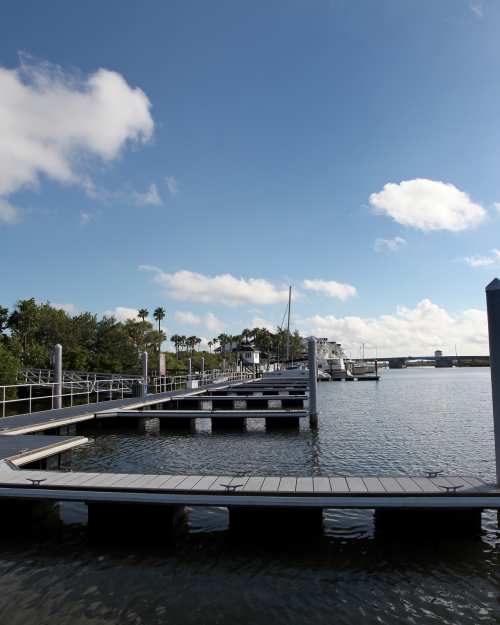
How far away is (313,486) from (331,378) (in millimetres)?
70787

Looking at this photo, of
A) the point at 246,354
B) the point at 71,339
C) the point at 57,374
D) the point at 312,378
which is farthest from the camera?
the point at 246,354

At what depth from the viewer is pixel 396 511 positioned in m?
6.60

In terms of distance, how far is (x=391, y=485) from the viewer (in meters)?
6.88

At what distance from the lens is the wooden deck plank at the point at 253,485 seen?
263 inches

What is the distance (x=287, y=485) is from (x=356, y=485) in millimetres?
958

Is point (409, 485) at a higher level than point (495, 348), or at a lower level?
lower

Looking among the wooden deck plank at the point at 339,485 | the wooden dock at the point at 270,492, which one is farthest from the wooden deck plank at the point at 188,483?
the wooden deck plank at the point at 339,485

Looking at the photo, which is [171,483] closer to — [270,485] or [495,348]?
[270,485]

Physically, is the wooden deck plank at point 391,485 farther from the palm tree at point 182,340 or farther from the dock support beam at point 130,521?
the palm tree at point 182,340

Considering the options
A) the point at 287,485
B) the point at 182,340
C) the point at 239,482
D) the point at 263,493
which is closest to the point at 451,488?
the point at 287,485

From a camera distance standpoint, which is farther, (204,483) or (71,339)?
(71,339)

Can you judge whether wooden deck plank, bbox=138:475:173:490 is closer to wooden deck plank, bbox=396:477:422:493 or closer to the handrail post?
wooden deck plank, bbox=396:477:422:493

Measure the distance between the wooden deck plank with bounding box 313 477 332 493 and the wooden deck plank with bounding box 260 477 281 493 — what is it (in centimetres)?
53

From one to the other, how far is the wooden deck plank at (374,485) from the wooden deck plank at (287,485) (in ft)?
3.28
